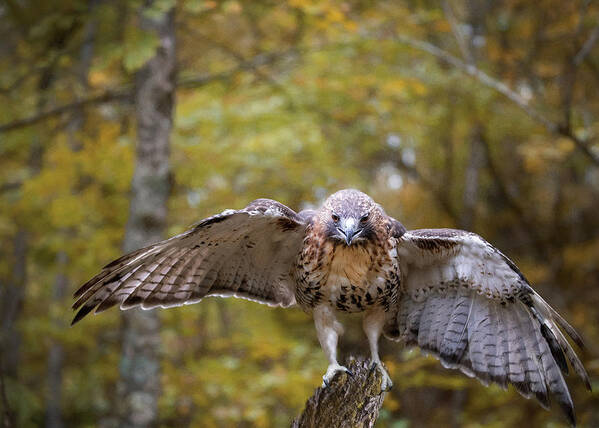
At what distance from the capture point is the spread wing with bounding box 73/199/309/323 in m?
3.38

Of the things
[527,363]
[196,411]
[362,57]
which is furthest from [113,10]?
[196,411]

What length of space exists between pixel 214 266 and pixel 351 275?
3.03ft

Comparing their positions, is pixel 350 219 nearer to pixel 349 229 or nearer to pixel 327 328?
pixel 349 229

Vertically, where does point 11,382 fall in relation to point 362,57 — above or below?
below

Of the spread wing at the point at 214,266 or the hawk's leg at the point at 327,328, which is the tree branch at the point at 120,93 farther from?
the hawk's leg at the point at 327,328

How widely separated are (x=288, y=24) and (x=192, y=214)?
9.02ft

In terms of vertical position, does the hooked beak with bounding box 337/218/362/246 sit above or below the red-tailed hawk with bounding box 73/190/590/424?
above

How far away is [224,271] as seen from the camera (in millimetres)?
3996

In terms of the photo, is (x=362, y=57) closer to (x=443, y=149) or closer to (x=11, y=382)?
(x=443, y=149)

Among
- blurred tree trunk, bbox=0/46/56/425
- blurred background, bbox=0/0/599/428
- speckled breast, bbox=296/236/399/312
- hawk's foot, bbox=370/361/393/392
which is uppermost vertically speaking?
speckled breast, bbox=296/236/399/312

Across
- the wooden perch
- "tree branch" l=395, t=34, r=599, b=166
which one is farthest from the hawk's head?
"tree branch" l=395, t=34, r=599, b=166

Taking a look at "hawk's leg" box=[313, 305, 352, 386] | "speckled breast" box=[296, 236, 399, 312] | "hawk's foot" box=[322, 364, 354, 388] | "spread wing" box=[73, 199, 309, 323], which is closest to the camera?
"hawk's foot" box=[322, 364, 354, 388]

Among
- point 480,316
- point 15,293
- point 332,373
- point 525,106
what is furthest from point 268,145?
point 15,293

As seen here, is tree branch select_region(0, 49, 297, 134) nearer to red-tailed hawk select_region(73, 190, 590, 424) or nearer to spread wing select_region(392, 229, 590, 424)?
red-tailed hawk select_region(73, 190, 590, 424)
